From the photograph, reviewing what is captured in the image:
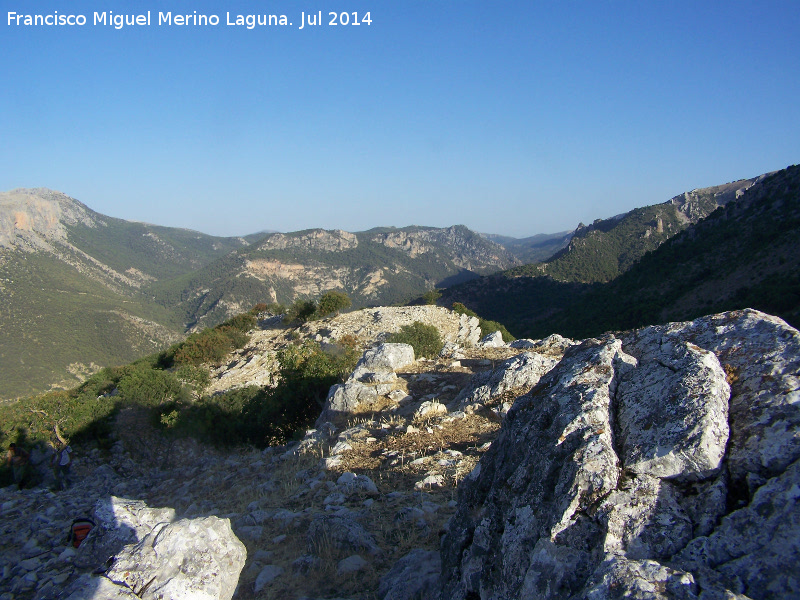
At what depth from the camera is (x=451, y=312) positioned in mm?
31750

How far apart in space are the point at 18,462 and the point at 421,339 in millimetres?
16384

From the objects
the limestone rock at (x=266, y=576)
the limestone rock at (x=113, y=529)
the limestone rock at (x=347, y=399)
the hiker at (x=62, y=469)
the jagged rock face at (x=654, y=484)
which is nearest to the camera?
the jagged rock face at (x=654, y=484)

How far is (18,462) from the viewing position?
14.4m

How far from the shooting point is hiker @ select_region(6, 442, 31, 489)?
14.1 metres

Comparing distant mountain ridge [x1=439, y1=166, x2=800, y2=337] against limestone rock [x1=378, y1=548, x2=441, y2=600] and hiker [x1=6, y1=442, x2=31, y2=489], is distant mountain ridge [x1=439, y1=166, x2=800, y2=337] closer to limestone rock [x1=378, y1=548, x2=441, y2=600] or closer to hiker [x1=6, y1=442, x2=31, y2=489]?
limestone rock [x1=378, y1=548, x2=441, y2=600]

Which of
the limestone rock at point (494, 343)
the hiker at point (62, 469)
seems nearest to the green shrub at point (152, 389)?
the hiker at point (62, 469)

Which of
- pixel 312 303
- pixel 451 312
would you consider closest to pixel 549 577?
pixel 451 312

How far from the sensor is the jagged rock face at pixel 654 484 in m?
2.37

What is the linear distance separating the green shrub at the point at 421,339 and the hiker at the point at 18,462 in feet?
46.5

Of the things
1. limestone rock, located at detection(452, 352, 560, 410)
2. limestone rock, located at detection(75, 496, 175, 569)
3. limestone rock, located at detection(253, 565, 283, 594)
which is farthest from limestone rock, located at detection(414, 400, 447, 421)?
limestone rock, located at detection(75, 496, 175, 569)

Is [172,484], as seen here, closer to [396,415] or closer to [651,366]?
[396,415]

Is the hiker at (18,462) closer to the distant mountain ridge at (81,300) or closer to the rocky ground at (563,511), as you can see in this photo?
the rocky ground at (563,511)

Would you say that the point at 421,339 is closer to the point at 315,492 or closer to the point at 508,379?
the point at 508,379

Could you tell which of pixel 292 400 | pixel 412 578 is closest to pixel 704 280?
pixel 292 400
